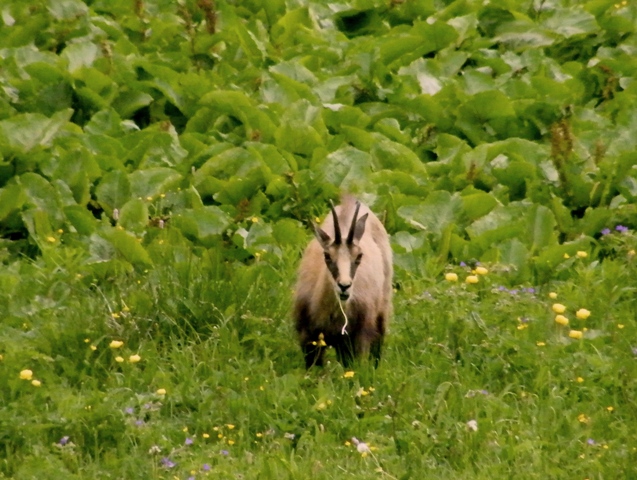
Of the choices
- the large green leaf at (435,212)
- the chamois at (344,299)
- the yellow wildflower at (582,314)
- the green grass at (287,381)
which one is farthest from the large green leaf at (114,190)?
the yellow wildflower at (582,314)

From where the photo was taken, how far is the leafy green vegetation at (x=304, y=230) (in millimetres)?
6629

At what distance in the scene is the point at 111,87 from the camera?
11.0m

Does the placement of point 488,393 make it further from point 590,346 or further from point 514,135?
A: point 514,135

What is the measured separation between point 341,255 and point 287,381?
2.39ft

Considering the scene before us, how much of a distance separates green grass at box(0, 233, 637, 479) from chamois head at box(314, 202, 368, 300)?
0.55 meters

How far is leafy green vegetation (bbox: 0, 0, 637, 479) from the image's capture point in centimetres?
663

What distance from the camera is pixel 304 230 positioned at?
9242mm

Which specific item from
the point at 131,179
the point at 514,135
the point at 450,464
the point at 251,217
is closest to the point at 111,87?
the point at 131,179

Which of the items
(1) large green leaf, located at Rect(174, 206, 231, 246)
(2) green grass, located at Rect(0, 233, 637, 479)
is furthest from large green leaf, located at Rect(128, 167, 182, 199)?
(2) green grass, located at Rect(0, 233, 637, 479)

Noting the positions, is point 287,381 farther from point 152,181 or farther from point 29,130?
point 29,130

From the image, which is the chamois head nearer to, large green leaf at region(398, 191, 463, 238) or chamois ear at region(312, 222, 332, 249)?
chamois ear at region(312, 222, 332, 249)

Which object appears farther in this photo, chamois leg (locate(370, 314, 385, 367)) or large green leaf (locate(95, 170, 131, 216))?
large green leaf (locate(95, 170, 131, 216))

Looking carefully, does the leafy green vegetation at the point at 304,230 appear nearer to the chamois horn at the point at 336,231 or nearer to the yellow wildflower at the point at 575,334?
the yellow wildflower at the point at 575,334

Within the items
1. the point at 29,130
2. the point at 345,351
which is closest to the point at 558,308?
the point at 345,351
